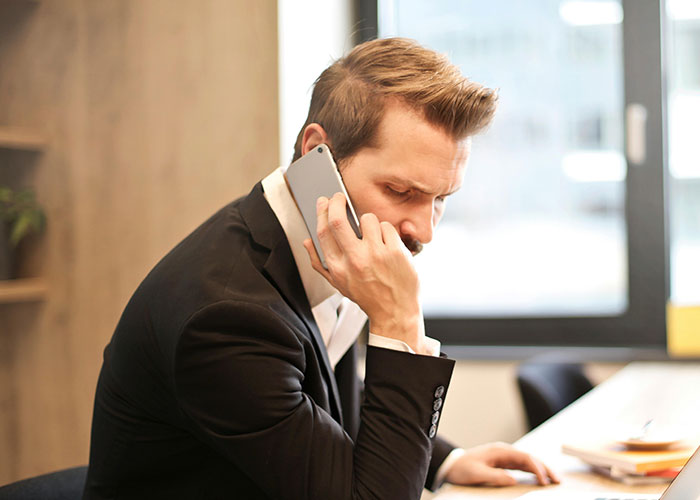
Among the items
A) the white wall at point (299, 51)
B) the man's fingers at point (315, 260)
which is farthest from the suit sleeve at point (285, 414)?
the white wall at point (299, 51)

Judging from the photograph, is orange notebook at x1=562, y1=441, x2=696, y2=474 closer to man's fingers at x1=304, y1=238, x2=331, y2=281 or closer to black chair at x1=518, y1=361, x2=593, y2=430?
man's fingers at x1=304, y1=238, x2=331, y2=281

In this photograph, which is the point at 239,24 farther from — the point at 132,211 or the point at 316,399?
the point at 316,399

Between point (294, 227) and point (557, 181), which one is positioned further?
point (557, 181)

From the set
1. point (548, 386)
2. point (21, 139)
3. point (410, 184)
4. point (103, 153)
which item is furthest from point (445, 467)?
point (21, 139)

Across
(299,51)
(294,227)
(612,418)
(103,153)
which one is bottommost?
(612,418)

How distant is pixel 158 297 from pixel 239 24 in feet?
5.17

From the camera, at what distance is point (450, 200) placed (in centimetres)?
303

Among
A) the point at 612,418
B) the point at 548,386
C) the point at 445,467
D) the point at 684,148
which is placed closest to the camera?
the point at 445,467

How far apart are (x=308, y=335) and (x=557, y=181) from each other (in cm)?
205

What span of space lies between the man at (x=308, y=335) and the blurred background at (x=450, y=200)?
4.24ft

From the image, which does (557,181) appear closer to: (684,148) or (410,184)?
(684,148)

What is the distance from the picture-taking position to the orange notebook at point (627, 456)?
1162mm

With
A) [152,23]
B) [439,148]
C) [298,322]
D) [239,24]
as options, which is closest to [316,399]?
[298,322]

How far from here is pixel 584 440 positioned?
4.37 ft
